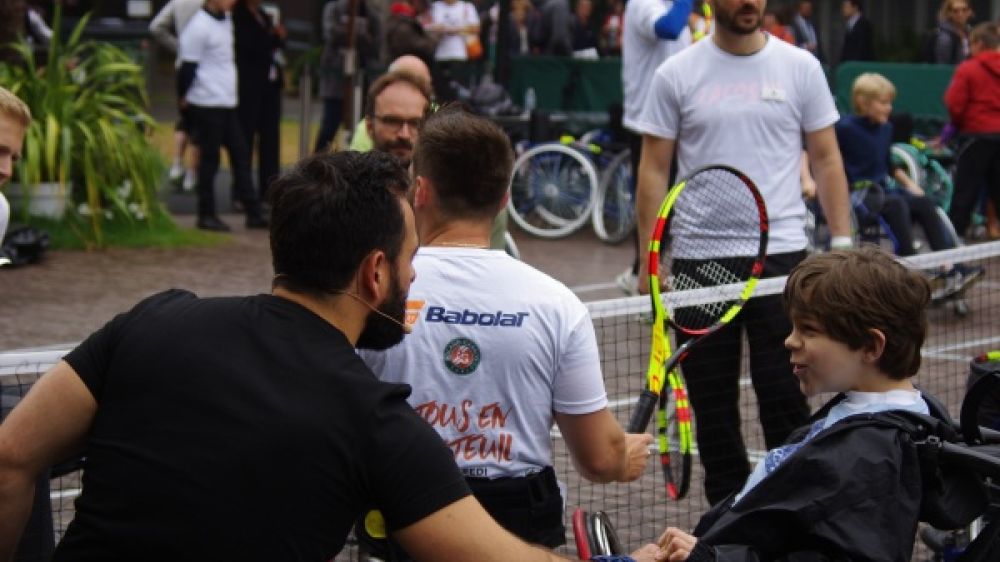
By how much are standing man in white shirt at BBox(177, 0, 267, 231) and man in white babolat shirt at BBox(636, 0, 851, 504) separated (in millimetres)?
7936

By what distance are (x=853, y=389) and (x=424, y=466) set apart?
1173mm

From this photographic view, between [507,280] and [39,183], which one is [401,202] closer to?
[507,280]

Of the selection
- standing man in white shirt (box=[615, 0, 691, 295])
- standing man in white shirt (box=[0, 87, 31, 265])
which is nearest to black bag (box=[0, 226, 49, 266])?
standing man in white shirt (box=[615, 0, 691, 295])

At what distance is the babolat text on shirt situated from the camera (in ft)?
12.0

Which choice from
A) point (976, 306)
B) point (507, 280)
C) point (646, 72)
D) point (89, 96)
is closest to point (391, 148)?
point (507, 280)

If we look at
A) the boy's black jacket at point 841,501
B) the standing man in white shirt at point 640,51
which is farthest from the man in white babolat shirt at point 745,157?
the standing man in white shirt at point 640,51

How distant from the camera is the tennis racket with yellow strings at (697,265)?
539cm

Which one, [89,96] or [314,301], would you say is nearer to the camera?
[314,301]

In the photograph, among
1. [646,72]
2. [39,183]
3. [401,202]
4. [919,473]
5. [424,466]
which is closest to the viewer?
[424,466]

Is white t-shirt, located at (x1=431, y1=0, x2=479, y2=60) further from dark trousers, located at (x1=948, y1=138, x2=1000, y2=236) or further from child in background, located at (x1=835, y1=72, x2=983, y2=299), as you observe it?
child in background, located at (x1=835, y1=72, x2=983, y2=299)

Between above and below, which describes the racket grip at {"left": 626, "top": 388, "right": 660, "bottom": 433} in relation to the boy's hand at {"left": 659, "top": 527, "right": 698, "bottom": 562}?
below

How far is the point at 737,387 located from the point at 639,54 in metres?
4.74

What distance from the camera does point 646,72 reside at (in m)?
10.5

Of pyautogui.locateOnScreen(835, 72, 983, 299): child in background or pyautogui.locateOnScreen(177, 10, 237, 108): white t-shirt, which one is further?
pyautogui.locateOnScreen(177, 10, 237, 108): white t-shirt
